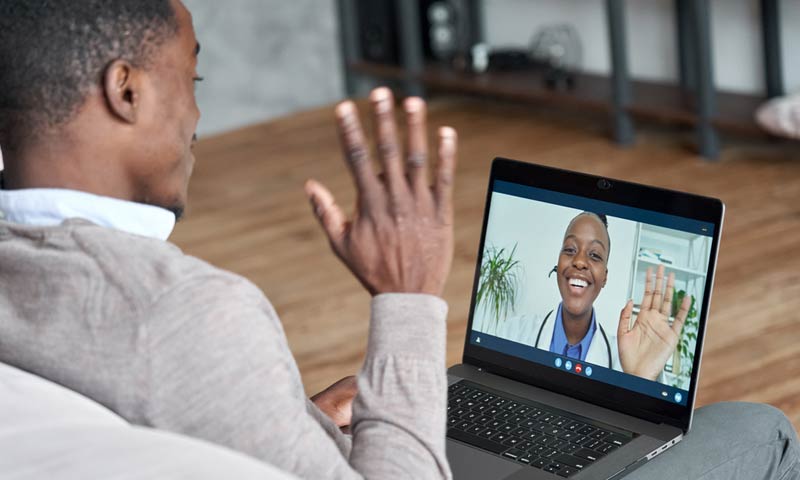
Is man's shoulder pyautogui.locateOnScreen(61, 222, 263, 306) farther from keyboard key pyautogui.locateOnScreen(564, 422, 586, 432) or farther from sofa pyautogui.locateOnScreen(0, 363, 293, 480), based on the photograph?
keyboard key pyautogui.locateOnScreen(564, 422, 586, 432)

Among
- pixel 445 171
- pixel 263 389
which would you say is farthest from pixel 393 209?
pixel 263 389

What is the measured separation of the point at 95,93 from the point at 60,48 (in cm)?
5

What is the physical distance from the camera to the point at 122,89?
1.02 metres

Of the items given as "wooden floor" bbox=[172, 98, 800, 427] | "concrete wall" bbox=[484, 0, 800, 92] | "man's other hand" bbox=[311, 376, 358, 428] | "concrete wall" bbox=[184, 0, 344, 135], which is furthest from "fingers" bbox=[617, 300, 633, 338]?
"concrete wall" bbox=[184, 0, 344, 135]

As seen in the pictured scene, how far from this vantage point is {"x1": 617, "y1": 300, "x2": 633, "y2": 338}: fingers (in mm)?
1424

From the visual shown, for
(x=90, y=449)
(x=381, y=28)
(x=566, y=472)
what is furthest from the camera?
(x=381, y=28)

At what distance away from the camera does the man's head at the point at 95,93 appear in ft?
3.32

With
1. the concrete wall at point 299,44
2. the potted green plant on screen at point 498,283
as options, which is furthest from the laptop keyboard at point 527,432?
the concrete wall at point 299,44

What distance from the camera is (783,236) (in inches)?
142

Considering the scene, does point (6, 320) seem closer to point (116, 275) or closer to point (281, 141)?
point (116, 275)

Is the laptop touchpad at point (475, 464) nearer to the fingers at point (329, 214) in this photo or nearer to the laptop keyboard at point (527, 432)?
the laptop keyboard at point (527, 432)

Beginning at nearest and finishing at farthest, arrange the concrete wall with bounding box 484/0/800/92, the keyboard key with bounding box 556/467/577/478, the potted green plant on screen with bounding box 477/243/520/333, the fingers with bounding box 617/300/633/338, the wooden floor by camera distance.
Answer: the keyboard key with bounding box 556/467/577/478, the fingers with bounding box 617/300/633/338, the potted green plant on screen with bounding box 477/243/520/333, the wooden floor, the concrete wall with bounding box 484/0/800/92

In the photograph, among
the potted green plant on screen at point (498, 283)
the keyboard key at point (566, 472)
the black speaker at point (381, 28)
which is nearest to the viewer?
the keyboard key at point (566, 472)

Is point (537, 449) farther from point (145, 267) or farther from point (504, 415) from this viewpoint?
point (145, 267)
